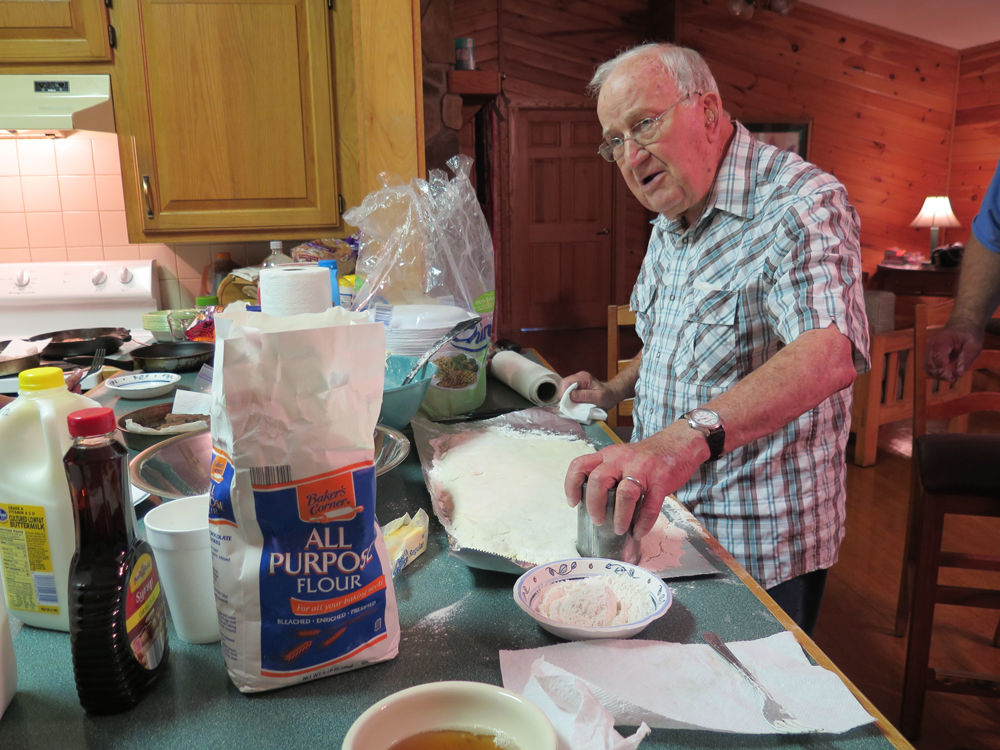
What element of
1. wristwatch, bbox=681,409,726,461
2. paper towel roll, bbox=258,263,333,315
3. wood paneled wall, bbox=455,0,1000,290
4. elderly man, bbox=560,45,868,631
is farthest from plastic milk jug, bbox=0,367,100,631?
wood paneled wall, bbox=455,0,1000,290

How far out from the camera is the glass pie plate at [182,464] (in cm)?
98

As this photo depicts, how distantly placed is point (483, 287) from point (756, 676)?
3.90 ft

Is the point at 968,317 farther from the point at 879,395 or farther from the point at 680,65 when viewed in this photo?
the point at 879,395

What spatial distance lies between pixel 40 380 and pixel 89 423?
17cm

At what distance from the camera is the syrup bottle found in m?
0.58

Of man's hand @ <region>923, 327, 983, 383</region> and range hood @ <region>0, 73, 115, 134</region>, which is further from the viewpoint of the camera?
range hood @ <region>0, 73, 115, 134</region>

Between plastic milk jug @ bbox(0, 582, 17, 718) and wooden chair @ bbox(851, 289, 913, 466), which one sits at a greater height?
plastic milk jug @ bbox(0, 582, 17, 718)

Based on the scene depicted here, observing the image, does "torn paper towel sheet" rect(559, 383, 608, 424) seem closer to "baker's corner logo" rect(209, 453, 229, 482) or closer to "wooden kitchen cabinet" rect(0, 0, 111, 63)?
"baker's corner logo" rect(209, 453, 229, 482)

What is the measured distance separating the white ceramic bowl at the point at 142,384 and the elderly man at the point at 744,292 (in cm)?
109

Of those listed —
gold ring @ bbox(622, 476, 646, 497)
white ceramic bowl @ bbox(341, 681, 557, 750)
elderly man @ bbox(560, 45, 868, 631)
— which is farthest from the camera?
elderly man @ bbox(560, 45, 868, 631)

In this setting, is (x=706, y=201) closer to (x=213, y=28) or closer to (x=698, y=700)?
(x=698, y=700)

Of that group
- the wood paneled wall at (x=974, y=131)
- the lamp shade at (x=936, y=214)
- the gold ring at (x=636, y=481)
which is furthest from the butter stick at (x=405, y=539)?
the wood paneled wall at (x=974, y=131)

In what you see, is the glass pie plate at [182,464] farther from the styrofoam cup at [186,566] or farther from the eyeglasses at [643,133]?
the eyeglasses at [643,133]

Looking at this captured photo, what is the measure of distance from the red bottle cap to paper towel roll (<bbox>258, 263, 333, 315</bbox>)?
2.19 ft
